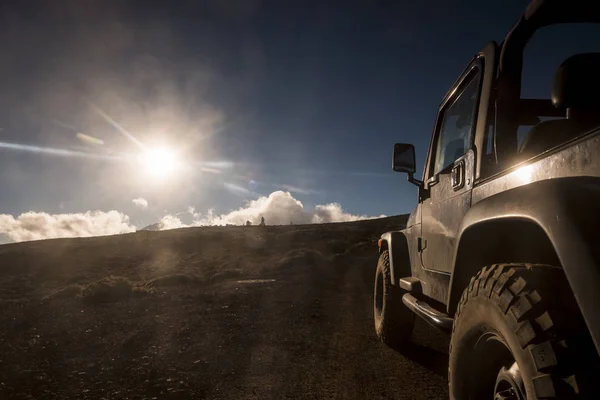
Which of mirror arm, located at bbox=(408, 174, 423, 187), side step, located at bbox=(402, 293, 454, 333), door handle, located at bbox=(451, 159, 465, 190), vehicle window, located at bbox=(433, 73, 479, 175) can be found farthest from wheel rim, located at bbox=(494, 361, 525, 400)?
mirror arm, located at bbox=(408, 174, 423, 187)

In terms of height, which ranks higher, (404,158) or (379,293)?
(404,158)

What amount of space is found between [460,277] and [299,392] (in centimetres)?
192

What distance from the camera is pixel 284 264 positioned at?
62.6 ft

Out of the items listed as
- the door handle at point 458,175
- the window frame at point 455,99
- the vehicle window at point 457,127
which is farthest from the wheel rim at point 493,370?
the vehicle window at point 457,127

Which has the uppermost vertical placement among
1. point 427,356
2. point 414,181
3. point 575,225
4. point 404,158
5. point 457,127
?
point 457,127

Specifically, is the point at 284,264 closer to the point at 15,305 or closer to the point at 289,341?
the point at 15,305

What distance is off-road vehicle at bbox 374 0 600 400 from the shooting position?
1325mm

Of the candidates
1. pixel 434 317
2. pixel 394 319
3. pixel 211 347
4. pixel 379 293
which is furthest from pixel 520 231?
pixel 211 347

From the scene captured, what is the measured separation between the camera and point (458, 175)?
9.64 feet

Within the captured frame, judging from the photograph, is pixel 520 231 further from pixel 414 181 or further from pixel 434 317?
pixel 414 181

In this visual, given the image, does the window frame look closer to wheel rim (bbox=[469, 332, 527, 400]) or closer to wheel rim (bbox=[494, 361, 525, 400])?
wheel rim (bbox=[469, 332, 527, 400])

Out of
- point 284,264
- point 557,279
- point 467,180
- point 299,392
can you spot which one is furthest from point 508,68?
point 284,264

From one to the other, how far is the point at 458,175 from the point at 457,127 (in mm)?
820

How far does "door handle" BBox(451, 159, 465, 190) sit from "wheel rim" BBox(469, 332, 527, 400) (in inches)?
50.0
